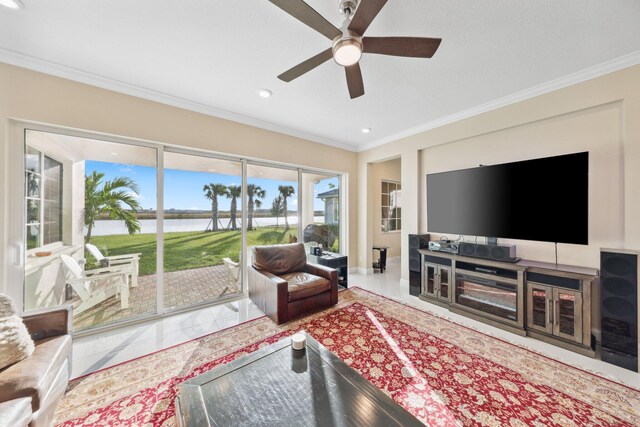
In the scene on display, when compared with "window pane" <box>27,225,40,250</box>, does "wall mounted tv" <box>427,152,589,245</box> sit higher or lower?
higher

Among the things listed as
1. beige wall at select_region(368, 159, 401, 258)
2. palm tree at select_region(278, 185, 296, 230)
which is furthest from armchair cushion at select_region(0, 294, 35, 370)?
beige wall at select_region(368, 159, 401, 258)

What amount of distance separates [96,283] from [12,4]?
2.60 m

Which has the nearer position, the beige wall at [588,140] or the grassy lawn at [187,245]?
the beige wall at [588,140]

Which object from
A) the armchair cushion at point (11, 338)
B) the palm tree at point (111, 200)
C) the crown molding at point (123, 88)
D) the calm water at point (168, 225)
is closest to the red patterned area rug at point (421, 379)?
the armchair cushion at point (11, 338)

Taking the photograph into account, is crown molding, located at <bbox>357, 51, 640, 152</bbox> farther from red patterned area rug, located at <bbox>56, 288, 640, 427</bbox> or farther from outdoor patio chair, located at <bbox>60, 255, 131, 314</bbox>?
outdoor patio chair, located at <bbox>60, 255, 131, 314</bbox>

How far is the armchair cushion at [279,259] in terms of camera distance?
3254mm

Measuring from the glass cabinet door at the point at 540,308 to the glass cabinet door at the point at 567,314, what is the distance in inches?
1.5

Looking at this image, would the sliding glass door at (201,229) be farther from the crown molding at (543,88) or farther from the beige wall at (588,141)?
the beige wall at (588,141)

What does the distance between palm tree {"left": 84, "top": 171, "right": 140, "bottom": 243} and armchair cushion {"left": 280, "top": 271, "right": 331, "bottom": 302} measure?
2.07 meters

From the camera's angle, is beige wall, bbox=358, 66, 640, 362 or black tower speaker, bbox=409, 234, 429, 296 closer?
beige wall, bbox=358, 66, 640, 362

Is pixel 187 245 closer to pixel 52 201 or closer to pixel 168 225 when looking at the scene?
pixel 168 225

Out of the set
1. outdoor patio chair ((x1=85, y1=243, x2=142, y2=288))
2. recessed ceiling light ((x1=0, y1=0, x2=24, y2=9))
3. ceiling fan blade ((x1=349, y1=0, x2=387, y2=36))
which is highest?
recessed ceiling light ((x1=0, y1=0, x2=24, y2=9))

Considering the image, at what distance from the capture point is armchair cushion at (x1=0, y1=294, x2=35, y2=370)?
1367 mm

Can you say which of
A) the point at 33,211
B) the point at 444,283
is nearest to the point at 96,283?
the point at 33,211
